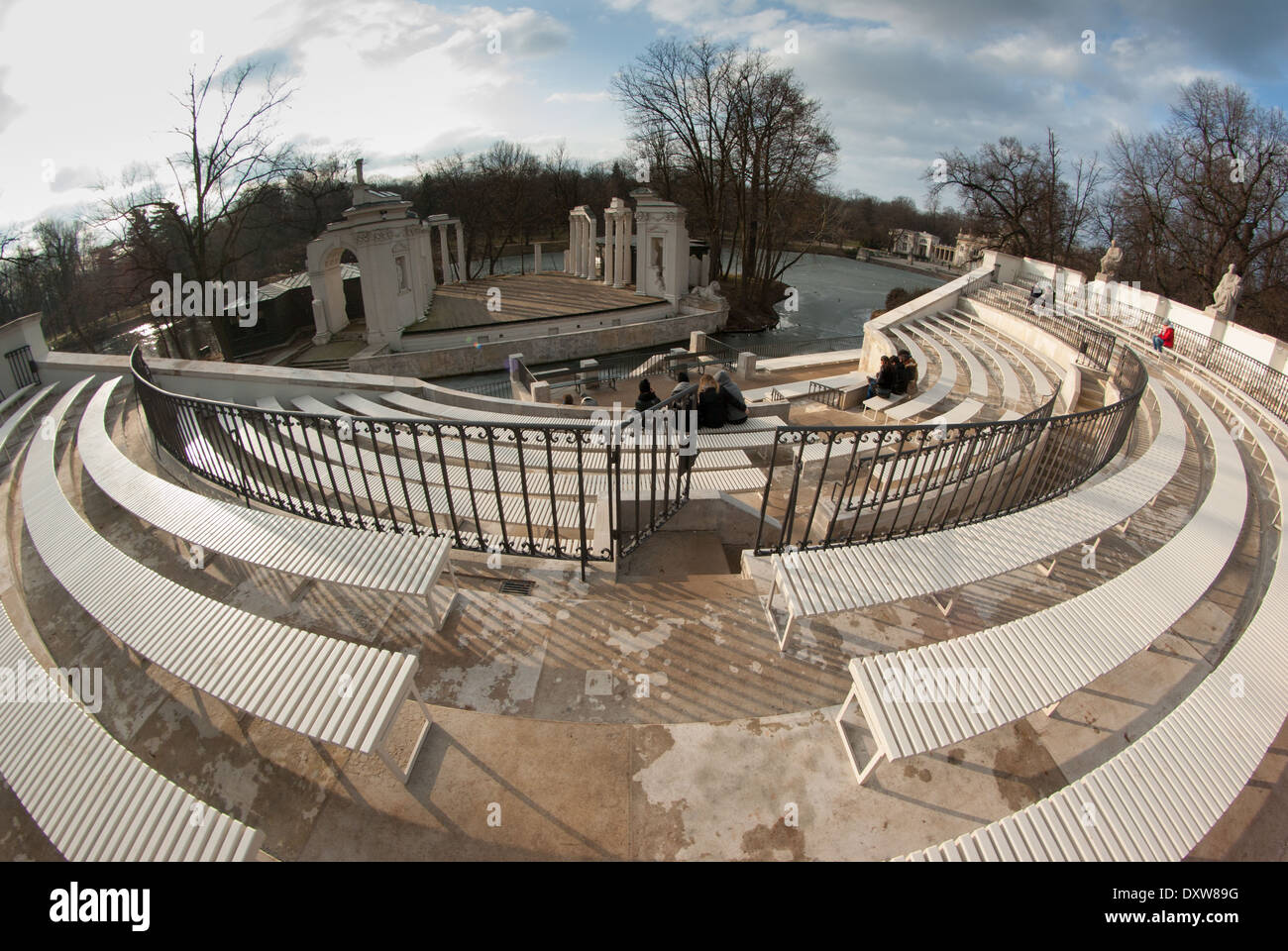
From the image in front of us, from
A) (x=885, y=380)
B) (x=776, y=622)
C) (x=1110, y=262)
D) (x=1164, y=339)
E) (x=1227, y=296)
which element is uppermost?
(x=1110, y=262)

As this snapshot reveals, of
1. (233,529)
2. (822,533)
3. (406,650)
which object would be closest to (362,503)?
(233,529)

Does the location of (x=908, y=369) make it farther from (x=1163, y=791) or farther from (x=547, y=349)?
(x=547, y=349)

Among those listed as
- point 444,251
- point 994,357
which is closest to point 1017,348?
point 994,357

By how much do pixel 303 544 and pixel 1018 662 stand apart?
4995 millimetres

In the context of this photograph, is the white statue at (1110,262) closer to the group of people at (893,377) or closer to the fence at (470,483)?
the group of people at (893,377)

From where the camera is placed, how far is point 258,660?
10.8ft

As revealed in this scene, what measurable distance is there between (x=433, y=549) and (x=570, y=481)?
1900 mm

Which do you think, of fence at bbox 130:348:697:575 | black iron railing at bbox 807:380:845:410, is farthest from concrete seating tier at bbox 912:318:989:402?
fence at bbox 130:348:697:575

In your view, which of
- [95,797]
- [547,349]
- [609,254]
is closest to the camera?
[95,797]

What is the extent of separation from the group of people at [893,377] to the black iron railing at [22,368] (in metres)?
16.0

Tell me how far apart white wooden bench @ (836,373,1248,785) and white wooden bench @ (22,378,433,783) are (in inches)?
102

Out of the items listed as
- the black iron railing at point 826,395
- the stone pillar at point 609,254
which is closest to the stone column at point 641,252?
the stone pillar at point 609,254

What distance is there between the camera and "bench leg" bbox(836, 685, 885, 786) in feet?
10.1
